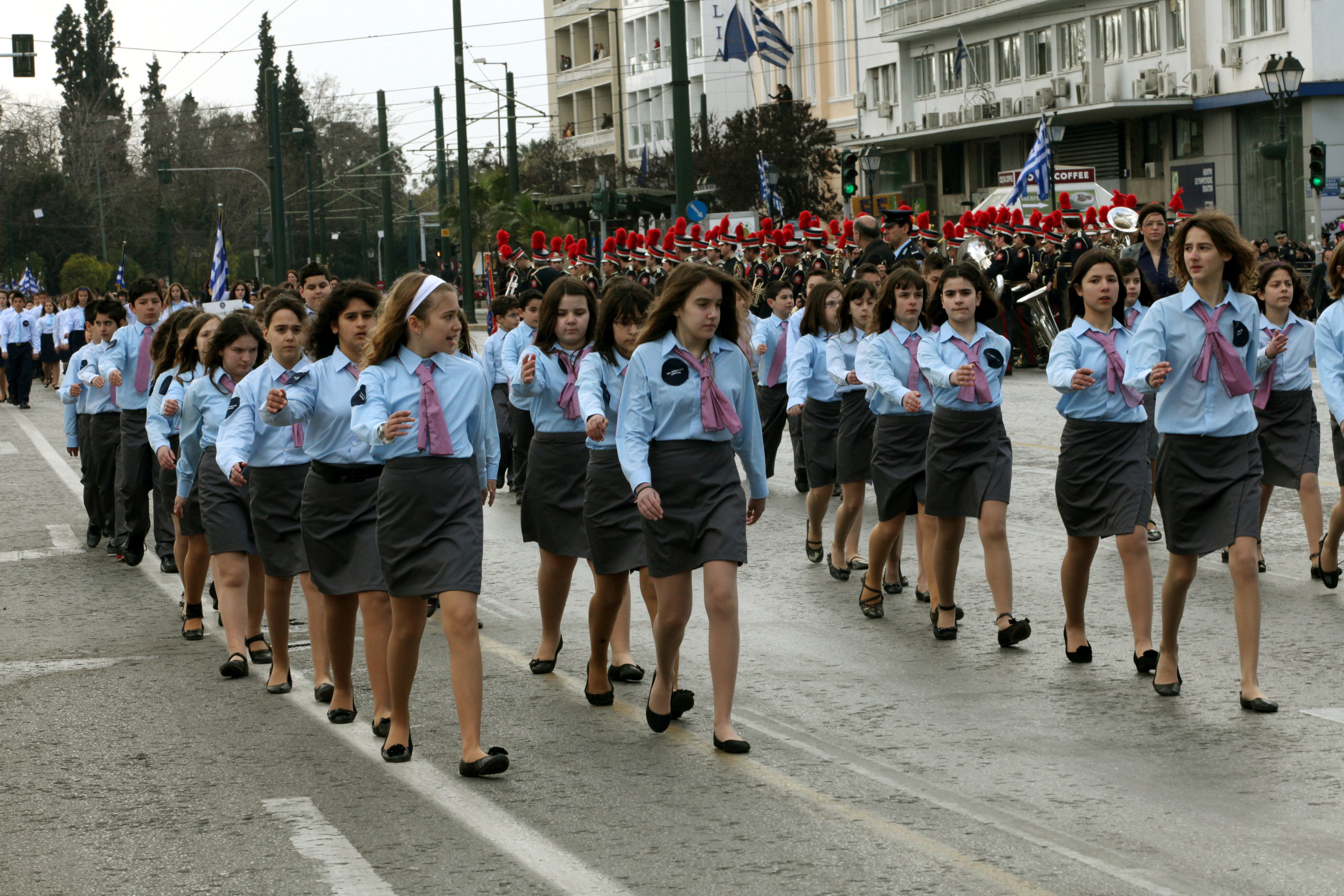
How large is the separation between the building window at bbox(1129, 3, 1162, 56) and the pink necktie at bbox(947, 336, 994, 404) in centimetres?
4190

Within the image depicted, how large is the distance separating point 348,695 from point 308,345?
54.8 inches

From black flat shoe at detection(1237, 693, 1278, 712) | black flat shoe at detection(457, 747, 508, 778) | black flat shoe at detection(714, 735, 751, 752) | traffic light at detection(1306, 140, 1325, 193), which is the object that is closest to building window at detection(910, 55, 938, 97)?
traffic light at detection(1306, 140, 1325, 193)

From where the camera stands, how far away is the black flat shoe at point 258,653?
844 cm

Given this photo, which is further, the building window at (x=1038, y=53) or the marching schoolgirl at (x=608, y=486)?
the building window at (x=1038, y=53)

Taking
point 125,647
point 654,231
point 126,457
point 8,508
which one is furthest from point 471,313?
point 125,647

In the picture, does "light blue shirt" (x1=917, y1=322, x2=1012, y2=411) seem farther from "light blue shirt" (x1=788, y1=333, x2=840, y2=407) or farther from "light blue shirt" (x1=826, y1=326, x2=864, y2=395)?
"light blue shirt" (x1=788, y1=333, x2=840, y2=407)

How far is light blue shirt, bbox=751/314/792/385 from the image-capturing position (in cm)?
1348

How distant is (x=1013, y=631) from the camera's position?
821cm

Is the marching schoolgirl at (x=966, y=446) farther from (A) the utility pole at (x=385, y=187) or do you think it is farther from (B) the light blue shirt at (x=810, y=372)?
(A) the utility pole at (x=385, y=187)

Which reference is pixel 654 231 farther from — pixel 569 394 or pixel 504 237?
pixel 569 394

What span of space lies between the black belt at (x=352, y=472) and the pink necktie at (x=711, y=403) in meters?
1.21

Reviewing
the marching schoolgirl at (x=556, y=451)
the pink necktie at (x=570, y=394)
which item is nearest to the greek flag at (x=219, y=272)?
the marching schoolgirl at (x=556, y=451)

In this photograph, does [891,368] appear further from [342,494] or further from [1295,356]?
[342,494]

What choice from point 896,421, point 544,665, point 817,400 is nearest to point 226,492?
point 544,665
